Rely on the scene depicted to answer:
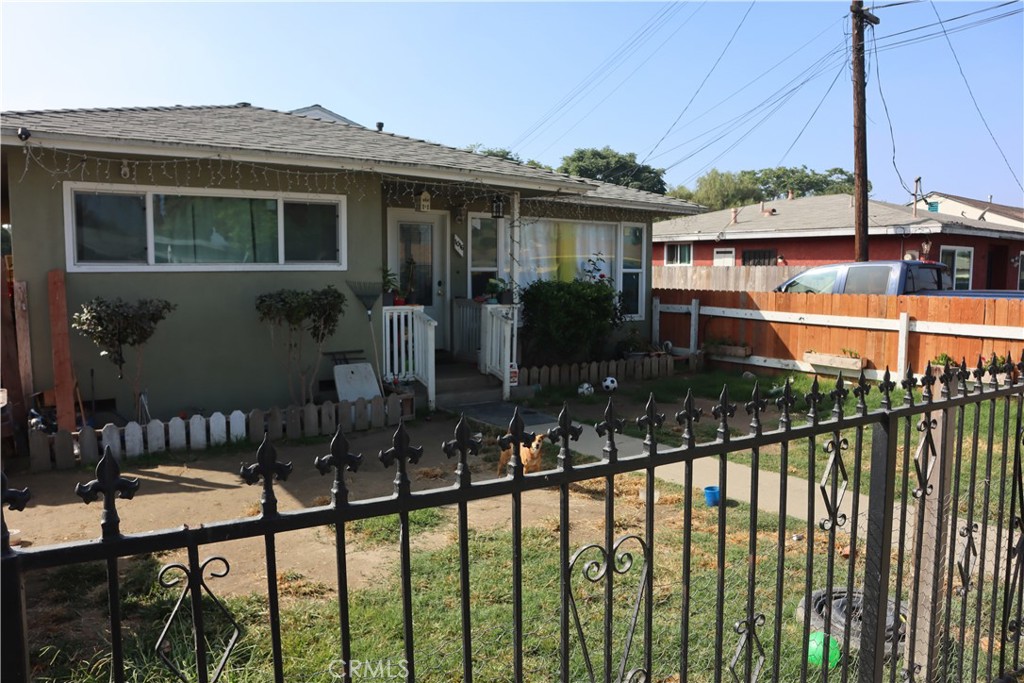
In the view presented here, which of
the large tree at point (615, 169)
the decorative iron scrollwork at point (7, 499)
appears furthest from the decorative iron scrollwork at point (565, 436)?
the large tree at point (615, 169)

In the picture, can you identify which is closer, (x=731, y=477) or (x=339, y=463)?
(x=339, y=463)

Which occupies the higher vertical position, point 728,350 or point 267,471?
point 267,471

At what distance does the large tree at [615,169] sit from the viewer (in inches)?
2098

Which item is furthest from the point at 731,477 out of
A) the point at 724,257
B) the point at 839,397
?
the point at 724,257

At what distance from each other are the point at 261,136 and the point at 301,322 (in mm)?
2284

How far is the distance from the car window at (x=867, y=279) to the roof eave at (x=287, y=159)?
4717 millimetres

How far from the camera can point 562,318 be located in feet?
36.6

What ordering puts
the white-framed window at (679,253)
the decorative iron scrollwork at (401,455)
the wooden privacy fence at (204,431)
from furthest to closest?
the white-framed window at (679,253), the wooden privacy fence at (204,431), the decorative iron scrollwork at (401,455)

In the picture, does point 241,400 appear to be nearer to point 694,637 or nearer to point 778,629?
point 694,637

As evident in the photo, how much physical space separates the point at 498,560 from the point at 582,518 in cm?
107

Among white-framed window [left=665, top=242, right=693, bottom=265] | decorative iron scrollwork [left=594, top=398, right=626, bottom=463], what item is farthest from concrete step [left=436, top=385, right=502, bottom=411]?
white-framed window [left=665, top=242, right=693, bottom=265]

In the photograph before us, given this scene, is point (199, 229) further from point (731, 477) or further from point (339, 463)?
point (339, 463)

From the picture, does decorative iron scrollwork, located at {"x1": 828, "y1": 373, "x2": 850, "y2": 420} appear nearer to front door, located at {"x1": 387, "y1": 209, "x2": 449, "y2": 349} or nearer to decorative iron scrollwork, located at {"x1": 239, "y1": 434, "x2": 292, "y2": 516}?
decorative iron scrollwork, located at {"x1": 239, "y1": 434, "x2": 292, "y2": 516}

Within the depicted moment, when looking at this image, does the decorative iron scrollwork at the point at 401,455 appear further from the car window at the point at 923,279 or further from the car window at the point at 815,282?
the car window at the point at 815,282
